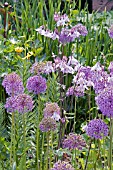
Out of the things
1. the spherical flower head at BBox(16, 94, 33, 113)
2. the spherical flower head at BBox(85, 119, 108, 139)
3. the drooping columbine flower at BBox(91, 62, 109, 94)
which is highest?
the drooping columbine flower at BBox(91, 62, 109, 94)

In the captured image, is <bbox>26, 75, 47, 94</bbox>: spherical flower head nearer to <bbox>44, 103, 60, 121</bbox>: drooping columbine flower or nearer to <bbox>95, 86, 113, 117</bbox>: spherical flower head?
<bbox>44, 103, 60, 121</bbox>: drooping columbine flower

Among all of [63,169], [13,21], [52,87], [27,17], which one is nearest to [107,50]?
[27,17]

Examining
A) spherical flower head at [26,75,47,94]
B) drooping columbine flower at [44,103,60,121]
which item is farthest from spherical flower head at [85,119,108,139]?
spherical flower head at [26,75,47,94]

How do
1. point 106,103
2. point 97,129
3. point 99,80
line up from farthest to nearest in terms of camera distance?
point 99,80 → point 97,129 → point 106,103

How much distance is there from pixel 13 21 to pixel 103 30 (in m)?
0.78

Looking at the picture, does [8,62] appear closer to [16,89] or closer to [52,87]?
[52,87]

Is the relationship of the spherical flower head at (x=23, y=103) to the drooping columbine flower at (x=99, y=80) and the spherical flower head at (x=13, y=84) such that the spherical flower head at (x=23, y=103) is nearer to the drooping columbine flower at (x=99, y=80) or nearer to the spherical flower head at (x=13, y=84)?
the spherical flower head at (x=13, y=84)

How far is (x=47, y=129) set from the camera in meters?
1.36

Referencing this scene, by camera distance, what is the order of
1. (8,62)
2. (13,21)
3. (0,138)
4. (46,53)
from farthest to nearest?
(13,21), (46,53), (8,62), (0,138)

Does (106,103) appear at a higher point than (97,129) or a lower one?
higher

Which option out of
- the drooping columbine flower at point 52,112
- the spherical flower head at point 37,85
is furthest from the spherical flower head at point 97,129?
the spherical flower head at point 37,85

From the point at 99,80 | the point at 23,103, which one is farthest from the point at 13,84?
the point at 99,80

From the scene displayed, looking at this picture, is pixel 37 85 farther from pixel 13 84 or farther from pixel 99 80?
pixel 99 80

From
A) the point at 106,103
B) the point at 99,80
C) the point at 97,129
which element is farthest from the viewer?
the point at 99,80
